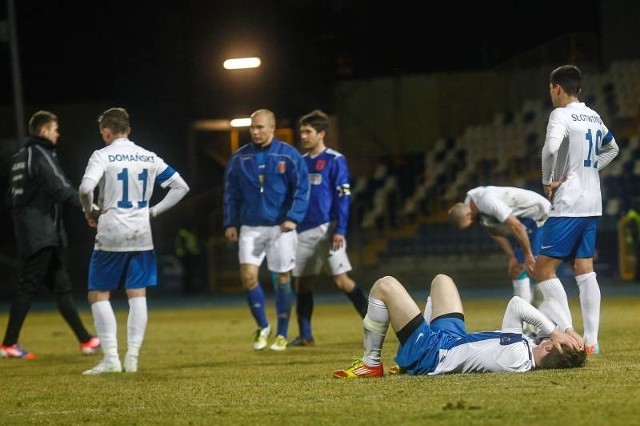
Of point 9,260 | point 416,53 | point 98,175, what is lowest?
point 9,260

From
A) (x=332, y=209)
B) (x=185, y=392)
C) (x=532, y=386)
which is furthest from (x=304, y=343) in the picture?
(x=532, y=386)

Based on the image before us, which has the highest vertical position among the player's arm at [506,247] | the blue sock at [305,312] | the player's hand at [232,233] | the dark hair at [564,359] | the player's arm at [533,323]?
the player's hand at [232,233]

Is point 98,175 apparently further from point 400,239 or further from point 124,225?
point 400,239

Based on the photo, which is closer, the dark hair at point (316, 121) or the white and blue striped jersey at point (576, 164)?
the white and blue striped jersey at point (576, 164)

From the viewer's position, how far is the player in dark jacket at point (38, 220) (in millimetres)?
11547

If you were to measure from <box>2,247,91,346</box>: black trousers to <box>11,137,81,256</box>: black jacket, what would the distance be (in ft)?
0.42

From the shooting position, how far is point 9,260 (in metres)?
26.6

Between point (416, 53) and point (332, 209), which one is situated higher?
point (416, 53)

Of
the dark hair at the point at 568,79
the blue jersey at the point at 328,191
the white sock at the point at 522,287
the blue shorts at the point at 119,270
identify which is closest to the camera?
the dark hair at the point at 568,79

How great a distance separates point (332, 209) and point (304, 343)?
1.42m

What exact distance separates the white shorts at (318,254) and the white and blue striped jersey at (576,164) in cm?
341

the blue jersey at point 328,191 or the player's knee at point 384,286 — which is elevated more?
the blue jersey at point 328,191

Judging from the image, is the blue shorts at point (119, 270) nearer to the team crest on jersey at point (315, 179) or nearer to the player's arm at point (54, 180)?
the player's arm at point (54, 180)

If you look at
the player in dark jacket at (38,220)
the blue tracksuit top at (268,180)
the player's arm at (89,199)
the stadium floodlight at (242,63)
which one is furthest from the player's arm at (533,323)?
the stadium floodlight at (242,63)
